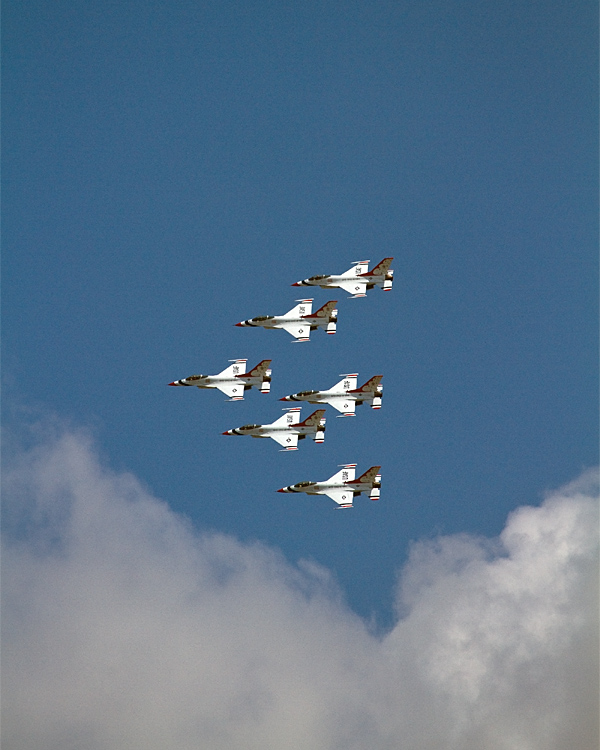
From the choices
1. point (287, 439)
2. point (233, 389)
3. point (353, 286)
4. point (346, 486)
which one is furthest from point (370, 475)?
point (353, 286)

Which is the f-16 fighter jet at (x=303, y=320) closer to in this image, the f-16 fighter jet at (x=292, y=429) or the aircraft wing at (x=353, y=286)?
the aircraft wing at (x=353, y=286)

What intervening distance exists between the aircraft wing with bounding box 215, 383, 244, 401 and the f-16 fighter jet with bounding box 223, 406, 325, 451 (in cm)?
437

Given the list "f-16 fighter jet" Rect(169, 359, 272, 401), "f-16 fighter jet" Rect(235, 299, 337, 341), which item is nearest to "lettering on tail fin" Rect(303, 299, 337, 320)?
"f-16 fighter jet" Rect(235, 299, 337, 341)

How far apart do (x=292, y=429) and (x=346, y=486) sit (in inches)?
355

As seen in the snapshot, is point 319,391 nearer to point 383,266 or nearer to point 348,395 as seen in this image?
point 348,395

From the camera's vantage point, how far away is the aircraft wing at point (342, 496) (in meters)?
152

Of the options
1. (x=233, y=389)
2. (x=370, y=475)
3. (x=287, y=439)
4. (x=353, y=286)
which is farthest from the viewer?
(x=353, y=286)

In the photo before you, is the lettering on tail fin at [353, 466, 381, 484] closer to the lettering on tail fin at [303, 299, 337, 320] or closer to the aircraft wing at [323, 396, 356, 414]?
the aircraft wing at [323, 396, 356, 414]

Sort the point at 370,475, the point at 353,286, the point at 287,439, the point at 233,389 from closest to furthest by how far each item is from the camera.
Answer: the point at 370,475
the point at 287,439
the point at 233,389
the point at 353,286

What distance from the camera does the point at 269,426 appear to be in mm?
155000

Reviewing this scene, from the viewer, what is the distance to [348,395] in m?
154

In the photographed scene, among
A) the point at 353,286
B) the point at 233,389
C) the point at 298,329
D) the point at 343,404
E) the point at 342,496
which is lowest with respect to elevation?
the point at 342,496

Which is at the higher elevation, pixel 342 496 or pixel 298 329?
pixel 298 329

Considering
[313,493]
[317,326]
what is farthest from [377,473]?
[317,326]
